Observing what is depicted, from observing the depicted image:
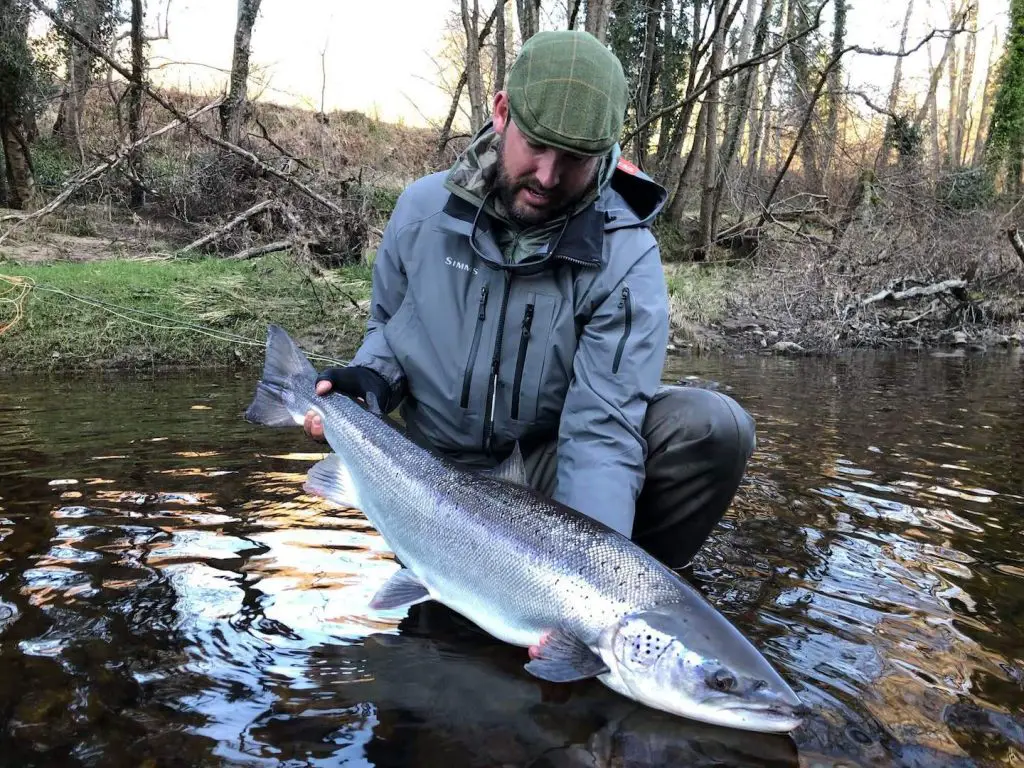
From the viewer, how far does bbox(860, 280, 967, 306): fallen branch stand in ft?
41.0

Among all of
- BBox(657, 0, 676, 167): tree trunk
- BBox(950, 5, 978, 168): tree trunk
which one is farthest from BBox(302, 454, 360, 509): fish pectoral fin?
BBox(950, 5, 978, 168): tree trunk

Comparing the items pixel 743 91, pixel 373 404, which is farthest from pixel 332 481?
pixel 743 91

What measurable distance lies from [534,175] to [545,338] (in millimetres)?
581

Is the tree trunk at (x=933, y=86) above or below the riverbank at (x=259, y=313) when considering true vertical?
above

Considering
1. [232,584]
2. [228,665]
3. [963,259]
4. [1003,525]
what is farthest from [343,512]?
[963,259]

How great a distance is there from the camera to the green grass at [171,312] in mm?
8734

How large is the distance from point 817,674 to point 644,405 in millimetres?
1033

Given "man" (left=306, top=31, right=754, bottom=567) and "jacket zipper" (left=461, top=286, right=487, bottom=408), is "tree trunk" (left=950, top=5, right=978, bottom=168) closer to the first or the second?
"man" (left=306, top=31, right=754, bottom=567)

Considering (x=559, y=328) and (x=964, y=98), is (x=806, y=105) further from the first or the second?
(x=964, y=98)

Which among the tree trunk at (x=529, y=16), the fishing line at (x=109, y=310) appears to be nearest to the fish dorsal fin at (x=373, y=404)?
the fishing line at (x=109, y=310)

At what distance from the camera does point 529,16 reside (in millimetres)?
16562

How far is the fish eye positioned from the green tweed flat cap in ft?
5.48

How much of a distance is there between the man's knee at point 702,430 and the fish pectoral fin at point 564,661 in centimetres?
99

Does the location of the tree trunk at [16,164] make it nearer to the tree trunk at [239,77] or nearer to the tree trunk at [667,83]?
the tree trunk at [239,77]
